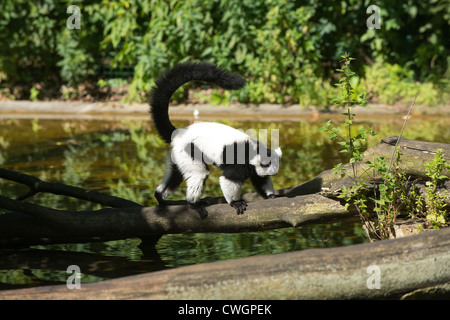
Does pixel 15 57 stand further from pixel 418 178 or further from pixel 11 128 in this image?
pixel 418 178

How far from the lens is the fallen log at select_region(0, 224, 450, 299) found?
2744 millimetres

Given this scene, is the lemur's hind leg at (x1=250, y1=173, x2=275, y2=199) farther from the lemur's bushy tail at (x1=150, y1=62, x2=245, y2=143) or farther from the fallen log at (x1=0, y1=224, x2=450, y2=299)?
the fallen log at (x1=0, y1=224, x2=450, y2=299)

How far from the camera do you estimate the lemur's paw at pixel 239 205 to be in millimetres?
3858

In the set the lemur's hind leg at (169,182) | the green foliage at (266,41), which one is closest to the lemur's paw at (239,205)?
the lemur's hind leg at (169,182)

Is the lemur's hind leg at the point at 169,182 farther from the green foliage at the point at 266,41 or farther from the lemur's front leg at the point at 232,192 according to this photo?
the green foliage at the point at 266,41

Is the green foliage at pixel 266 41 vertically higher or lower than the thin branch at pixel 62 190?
higher

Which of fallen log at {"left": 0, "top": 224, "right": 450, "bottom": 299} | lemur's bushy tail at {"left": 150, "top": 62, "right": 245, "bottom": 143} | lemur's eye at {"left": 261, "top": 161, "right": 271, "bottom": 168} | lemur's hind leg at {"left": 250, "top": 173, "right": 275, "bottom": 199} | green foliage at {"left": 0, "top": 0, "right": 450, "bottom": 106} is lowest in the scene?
fallen log at {"left": 0, "top": 224, "right": 450, "bottom": 299}

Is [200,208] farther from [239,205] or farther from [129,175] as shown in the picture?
[129,175]

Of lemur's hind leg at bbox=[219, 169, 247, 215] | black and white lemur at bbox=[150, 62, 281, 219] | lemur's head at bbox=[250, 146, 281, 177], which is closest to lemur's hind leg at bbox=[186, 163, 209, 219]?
black and white lemur at bbox=[150, 62, 281, 219]

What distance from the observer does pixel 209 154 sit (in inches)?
154

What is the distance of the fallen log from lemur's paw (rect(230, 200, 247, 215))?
1026mm

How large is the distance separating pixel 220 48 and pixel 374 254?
29.4 ft

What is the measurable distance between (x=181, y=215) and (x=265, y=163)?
65cm

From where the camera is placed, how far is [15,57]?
12.6 metres
